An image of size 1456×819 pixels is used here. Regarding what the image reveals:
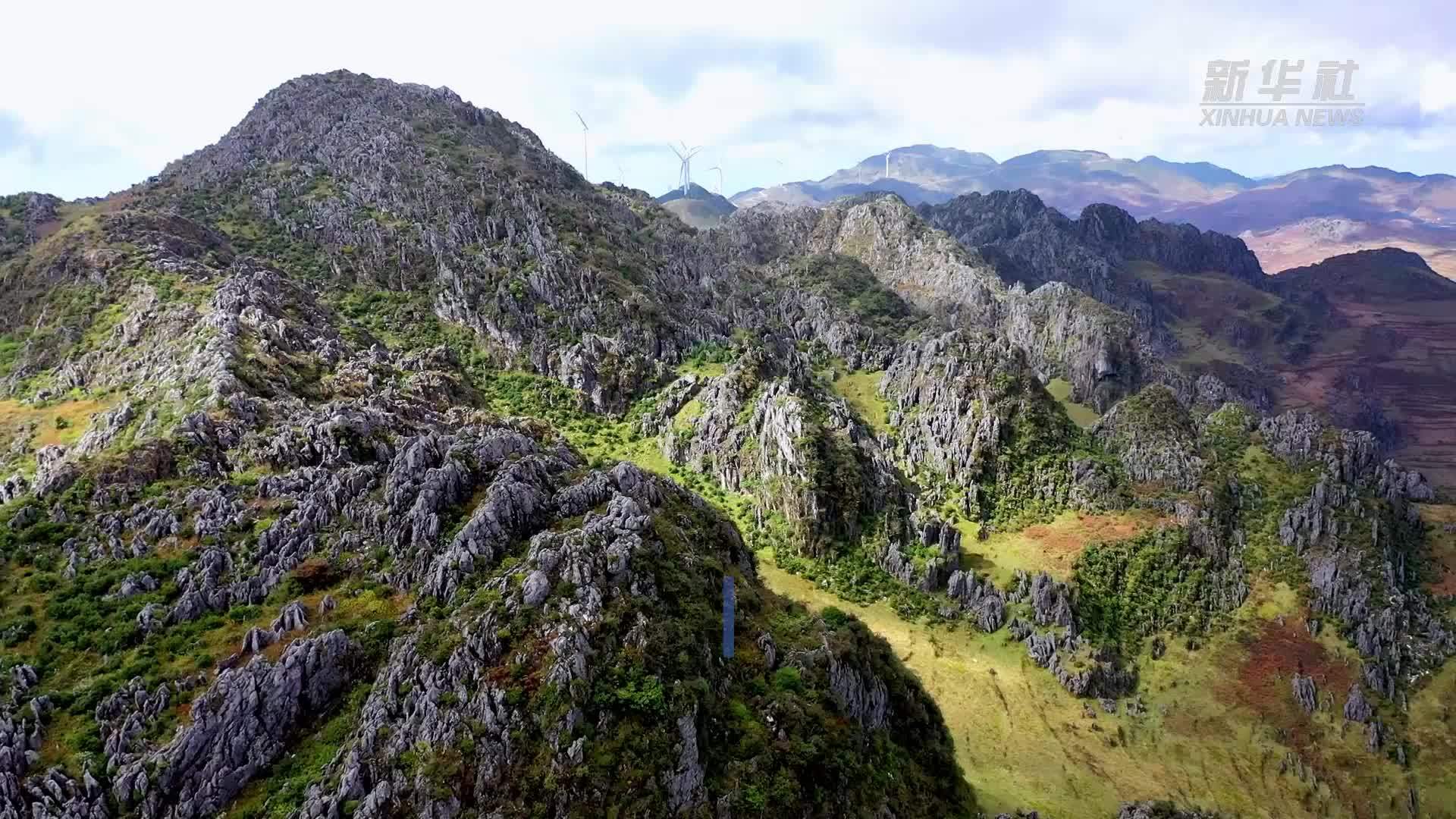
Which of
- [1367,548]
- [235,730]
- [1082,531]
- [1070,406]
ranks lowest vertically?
[1082,531]

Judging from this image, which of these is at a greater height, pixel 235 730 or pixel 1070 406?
pixel 235 730

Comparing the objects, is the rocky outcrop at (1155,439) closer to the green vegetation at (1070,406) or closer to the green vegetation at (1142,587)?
the green vegetation at (1142,587)

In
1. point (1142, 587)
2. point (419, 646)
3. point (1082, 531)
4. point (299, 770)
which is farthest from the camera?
point (1082, 531)

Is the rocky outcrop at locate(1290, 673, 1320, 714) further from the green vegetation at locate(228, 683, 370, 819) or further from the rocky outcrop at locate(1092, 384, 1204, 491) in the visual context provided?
the green vegetation at locate(228, 683, 370, 819)

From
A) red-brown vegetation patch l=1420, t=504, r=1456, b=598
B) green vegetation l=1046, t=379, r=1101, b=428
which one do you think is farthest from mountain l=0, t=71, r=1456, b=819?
green vegetation l=1046, t=379, r=1101, b=428

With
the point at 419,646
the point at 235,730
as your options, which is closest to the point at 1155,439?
the point at 419,646

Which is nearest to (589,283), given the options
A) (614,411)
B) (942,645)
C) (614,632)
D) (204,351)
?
(614,411)

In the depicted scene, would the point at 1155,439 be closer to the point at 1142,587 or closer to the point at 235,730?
the point at 1142,587

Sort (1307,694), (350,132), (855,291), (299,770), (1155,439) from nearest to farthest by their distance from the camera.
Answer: (299,770) < (1307,694) < (1155,439) < (350,132) < (855,291)

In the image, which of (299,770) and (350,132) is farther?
(350,132)
